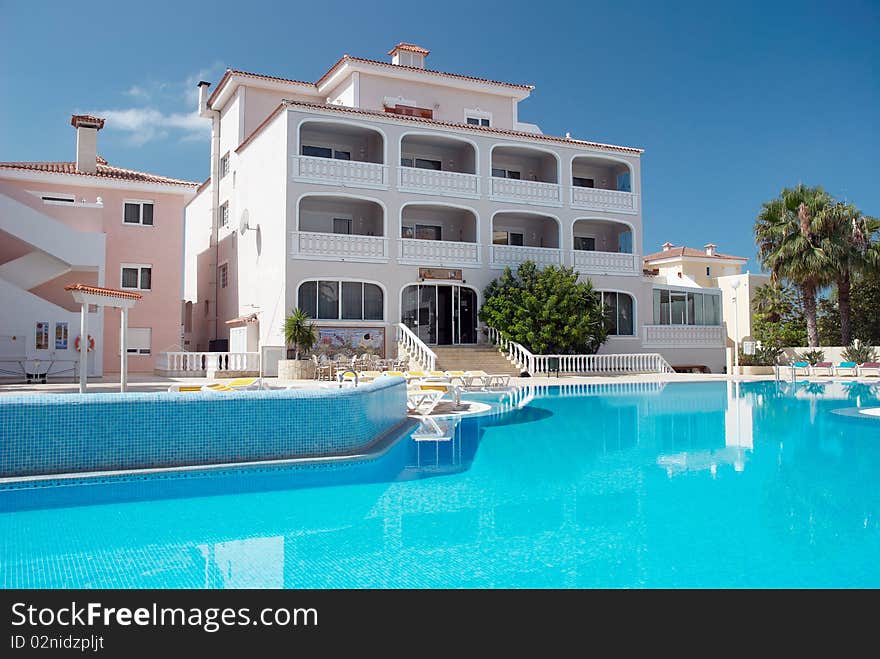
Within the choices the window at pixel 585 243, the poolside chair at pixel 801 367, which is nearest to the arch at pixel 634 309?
the window at pixel 585 243

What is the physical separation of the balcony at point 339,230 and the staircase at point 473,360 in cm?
440

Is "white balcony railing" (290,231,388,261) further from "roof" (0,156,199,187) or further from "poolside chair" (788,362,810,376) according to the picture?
"poolside chair" (788,362,810,376)

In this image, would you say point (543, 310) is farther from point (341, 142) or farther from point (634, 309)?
point (341, 142)

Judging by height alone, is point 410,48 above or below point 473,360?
above

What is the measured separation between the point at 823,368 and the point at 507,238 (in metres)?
14.8

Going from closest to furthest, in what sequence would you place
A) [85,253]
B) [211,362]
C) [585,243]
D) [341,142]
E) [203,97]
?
[211,362], [85,253], [341,142], [585,243], [203,97]

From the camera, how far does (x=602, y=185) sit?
107 feet

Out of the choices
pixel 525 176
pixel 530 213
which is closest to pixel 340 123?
pixel 530 213

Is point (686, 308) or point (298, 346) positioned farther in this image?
point (686, 308)

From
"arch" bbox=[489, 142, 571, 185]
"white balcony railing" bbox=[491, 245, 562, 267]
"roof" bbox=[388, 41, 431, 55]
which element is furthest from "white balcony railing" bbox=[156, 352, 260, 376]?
"roof" bbox=[388, 41, 431, 55]

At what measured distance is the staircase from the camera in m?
24.6

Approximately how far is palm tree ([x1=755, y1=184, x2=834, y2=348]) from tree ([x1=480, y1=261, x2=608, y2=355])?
37.7 feet
